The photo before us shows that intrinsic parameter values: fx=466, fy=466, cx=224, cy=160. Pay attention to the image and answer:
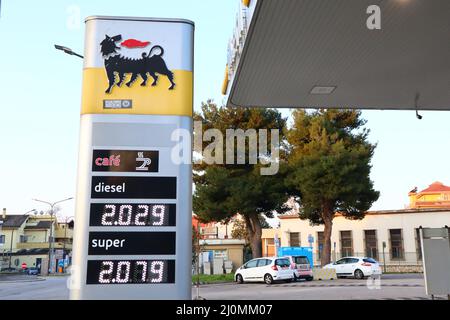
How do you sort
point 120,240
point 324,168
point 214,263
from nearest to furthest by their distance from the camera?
point 120,240 < point 324,168 < point 214,263

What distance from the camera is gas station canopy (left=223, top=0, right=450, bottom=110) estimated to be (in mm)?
6973

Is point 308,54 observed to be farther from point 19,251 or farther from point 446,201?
point 19,251

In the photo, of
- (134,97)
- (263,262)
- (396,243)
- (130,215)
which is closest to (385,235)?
(396,243)

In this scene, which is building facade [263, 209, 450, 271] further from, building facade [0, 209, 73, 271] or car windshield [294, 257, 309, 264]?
building facade [0, 209, 73, 271]

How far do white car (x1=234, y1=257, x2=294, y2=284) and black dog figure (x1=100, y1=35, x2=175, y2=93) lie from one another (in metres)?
18.5

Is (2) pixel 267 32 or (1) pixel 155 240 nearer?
(1) pixel 155 240

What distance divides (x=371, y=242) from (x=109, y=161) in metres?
38.5

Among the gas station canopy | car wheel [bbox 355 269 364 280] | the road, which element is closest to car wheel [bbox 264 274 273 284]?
the road

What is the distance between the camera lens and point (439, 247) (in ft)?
29.0

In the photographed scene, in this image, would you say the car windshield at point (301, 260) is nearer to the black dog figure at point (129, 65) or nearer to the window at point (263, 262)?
the window at point (263, 262)

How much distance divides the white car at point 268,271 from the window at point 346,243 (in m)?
19.1

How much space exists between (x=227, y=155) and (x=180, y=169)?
78.6 ft

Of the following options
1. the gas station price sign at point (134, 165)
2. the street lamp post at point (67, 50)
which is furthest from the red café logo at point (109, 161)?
the street lamp post at point (67, 50)
